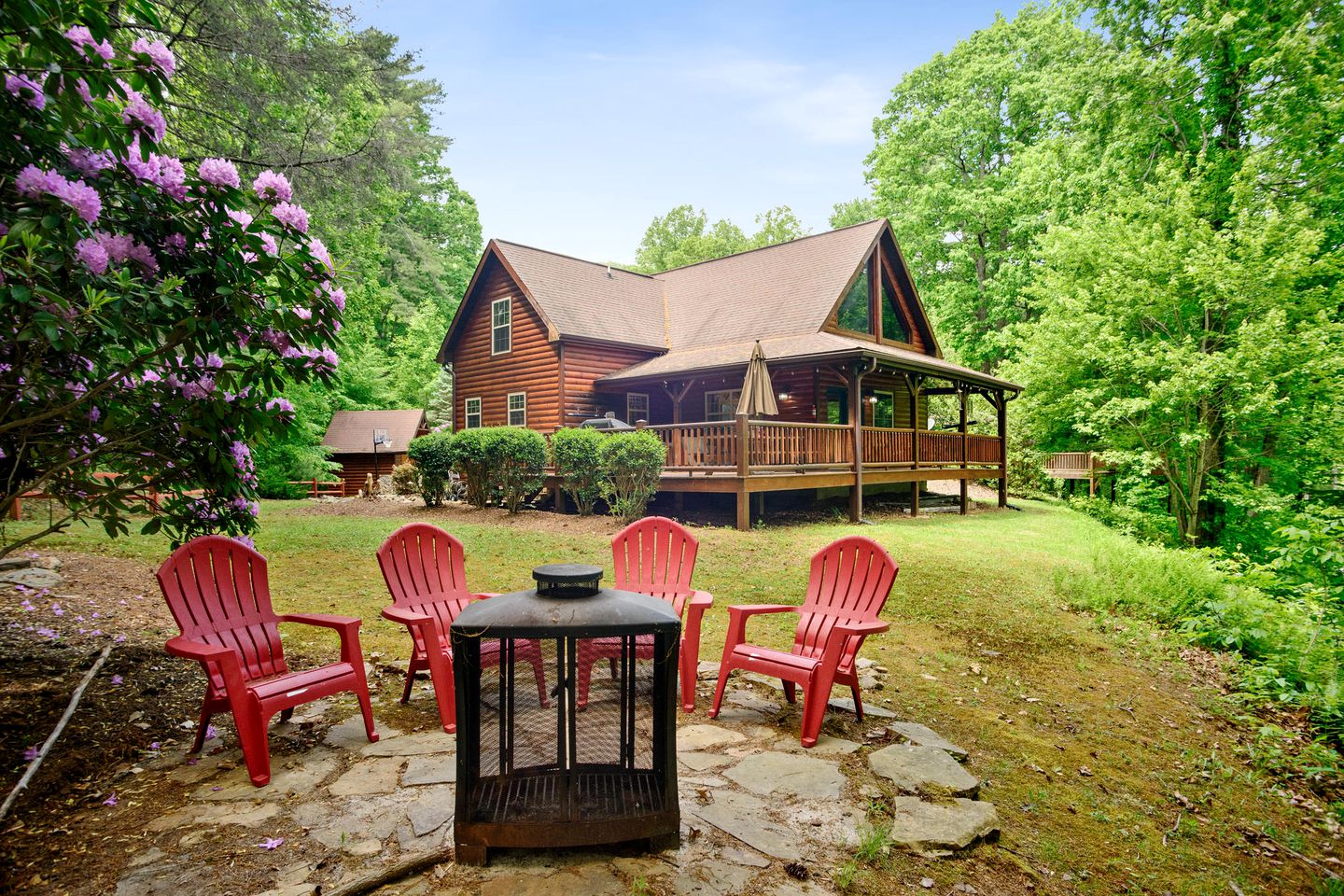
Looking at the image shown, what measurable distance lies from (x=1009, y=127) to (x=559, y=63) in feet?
67.1

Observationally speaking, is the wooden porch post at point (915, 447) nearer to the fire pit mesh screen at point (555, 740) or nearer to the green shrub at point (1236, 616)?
the green shrub at point (1236, 616)

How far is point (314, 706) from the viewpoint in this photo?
12.5ft

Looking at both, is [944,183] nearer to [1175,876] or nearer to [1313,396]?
[1313,396]

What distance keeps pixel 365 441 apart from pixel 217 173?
25.8 metres

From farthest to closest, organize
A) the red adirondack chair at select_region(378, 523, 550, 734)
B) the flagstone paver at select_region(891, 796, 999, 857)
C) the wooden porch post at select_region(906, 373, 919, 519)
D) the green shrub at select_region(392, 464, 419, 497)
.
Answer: the green shrub at select_region(392, 464, 419, 497) < the wooden porch post at select_region(906, 373, 919, 519) < the red adirondack chair at select_region(378, 523, 550, 734) < the flagstone paver at select_region(891, 796, 999, 857)

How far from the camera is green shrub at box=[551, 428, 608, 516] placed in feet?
38.1

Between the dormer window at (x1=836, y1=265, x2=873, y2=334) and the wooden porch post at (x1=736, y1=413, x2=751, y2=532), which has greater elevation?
the dormer window at (x1=836, y1=265, x2=873, y2=334)

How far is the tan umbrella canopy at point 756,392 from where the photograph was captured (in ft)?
37.2

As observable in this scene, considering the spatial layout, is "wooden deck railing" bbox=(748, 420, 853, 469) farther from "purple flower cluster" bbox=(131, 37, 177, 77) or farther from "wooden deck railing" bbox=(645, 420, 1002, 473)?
"purple flower cluster" bbox=(131, 37, 177, 77)

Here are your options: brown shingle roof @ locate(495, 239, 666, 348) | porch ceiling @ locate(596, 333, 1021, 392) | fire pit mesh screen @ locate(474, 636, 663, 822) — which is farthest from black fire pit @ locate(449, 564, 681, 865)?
brown shingle roof @ locate(495, 239, 666, 348)

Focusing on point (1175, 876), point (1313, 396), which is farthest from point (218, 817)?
point (1313, 396)

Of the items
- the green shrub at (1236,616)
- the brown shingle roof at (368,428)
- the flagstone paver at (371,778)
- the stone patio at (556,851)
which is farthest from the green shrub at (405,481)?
the flagstone paver at (371,778)

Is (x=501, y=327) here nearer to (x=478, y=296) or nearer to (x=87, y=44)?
(x=478, y=296)

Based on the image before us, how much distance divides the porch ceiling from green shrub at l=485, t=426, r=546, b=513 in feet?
10.3
